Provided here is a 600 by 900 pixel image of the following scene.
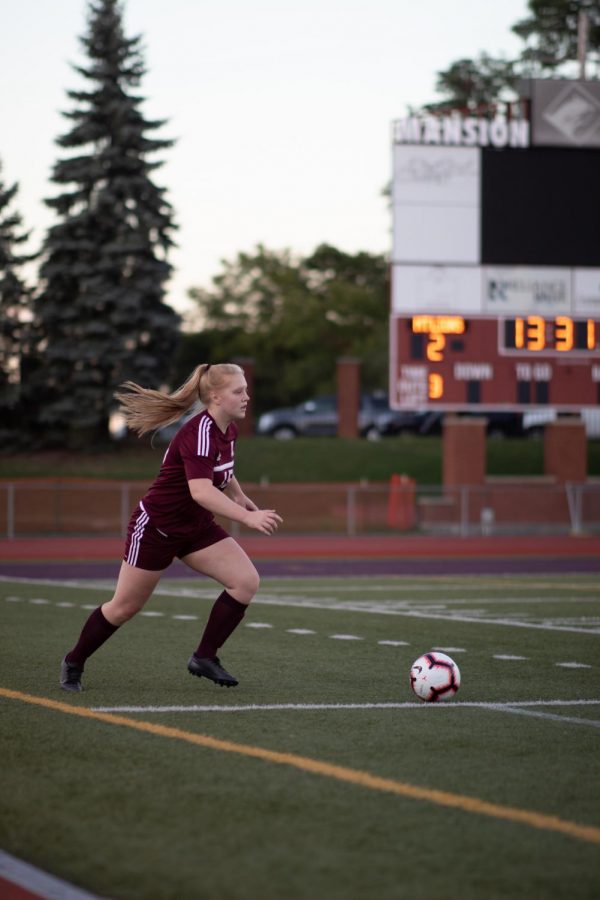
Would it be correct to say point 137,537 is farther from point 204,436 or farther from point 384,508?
point 384,508

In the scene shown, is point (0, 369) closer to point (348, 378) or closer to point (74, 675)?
point (348, 378)

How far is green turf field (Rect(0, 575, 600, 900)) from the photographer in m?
4.50

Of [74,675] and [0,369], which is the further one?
[0,369]

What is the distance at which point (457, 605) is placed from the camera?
15602 millimetres

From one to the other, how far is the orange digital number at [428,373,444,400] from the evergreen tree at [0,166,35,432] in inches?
781

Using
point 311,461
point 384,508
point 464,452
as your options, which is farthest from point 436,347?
point 311,461

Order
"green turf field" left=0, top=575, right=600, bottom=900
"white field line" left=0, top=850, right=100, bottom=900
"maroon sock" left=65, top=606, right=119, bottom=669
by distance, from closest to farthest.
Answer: "white field line" left=0, top=850, right=100, bottom=900 < "green turf field" left=0, top=575, right=600, bottom=900 < "maroon sock" left=65, top=606, right=119, bottom=669

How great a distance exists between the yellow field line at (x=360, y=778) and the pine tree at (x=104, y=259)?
3577 cm

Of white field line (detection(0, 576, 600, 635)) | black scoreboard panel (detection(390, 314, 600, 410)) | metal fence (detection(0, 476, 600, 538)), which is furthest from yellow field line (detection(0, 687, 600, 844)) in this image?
metal fence (detection(0, 476, 600, 538))

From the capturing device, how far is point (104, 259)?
4322 centimetres

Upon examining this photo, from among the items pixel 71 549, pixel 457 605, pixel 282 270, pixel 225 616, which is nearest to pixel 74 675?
pixel 225 616

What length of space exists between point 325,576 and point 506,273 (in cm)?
919

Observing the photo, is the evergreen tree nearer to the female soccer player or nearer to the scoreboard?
the scoreboard

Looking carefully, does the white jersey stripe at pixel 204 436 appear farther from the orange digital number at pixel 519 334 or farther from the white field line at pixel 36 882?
the orange digital number at pixel 519 334
